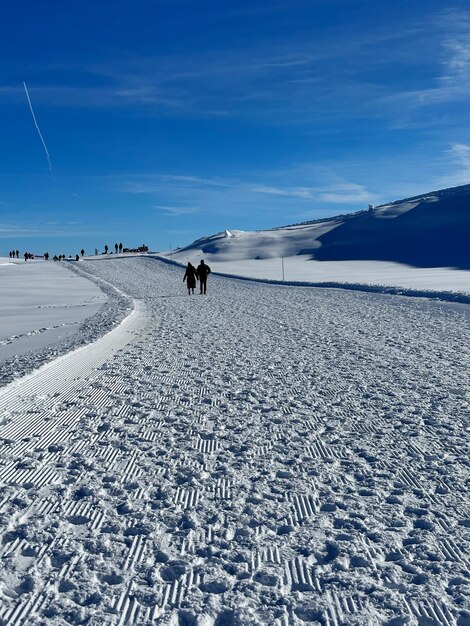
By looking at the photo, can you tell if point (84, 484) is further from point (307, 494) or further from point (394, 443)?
point (394, 443)

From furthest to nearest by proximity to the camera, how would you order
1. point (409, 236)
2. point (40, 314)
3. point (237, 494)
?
point (409, 236) → point (40, 314) → point (237, 494)

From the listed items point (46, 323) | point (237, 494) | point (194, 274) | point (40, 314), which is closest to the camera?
point (237, 494)

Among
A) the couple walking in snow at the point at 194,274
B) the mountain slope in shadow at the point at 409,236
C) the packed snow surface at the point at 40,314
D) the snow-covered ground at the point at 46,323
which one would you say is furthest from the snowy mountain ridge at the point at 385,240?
the snow-covered ground at the point at 46,323

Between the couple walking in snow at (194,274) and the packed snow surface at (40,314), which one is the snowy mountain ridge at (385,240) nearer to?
the couple walking in snow at (194,274)

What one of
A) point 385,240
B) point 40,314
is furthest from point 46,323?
point 385,240

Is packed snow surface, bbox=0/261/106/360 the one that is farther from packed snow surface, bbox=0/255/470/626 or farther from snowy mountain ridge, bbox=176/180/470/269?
snowy mountain ridge, bbox=176/180/470/269

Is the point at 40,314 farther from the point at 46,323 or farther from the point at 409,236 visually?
the point at 409,236

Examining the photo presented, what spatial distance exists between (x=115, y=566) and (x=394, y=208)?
108404 millimetres

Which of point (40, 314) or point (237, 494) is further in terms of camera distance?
point (40, 314)

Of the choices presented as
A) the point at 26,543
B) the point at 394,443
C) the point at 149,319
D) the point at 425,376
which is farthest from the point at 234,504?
the point at 149,319

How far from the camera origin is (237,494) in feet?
15.6

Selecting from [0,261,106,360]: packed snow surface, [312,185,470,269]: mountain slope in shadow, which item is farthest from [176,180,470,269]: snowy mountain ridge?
[0,261,106,360]: packed snow surface

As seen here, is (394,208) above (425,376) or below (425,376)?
above

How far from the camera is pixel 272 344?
12781 mm
